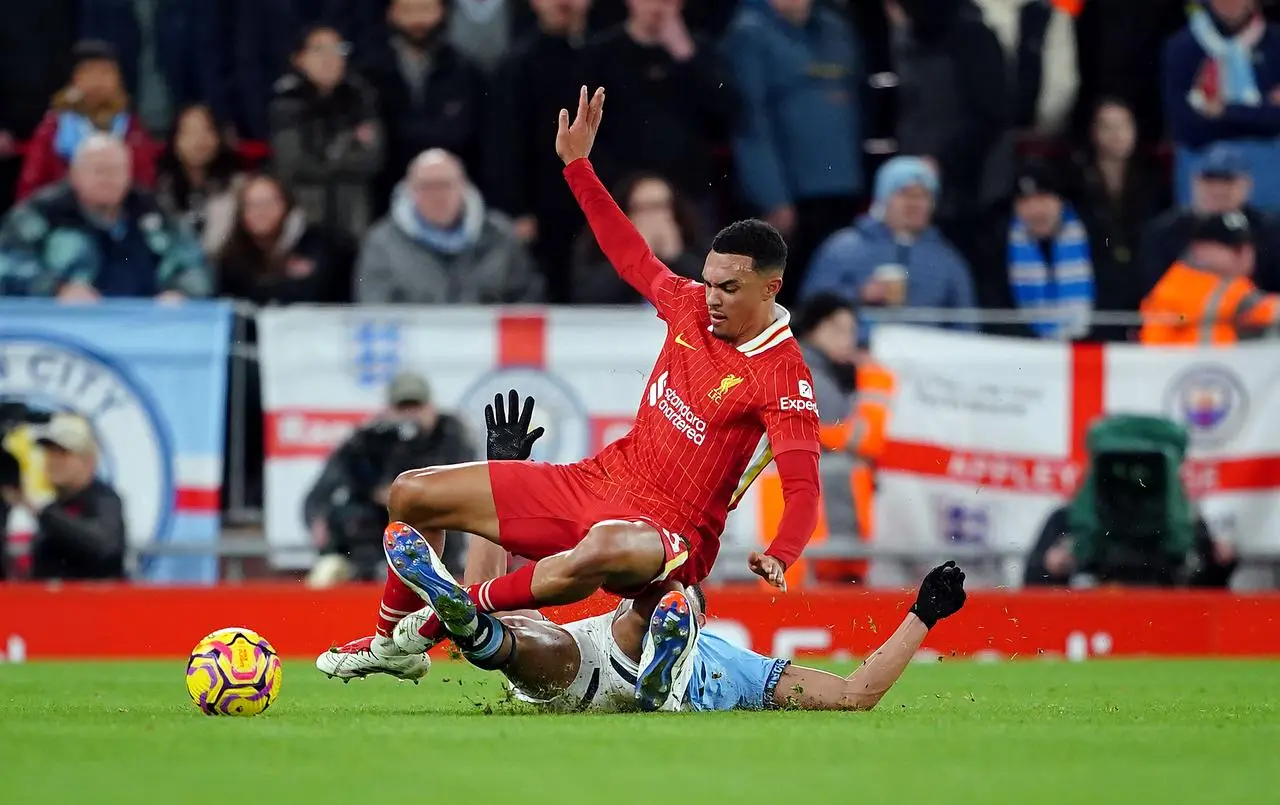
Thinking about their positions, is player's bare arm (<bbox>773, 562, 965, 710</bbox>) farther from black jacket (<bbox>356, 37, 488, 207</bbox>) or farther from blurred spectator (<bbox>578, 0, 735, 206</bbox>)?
black jacket (<bbox>356, 37, 488, 207</bbox>)

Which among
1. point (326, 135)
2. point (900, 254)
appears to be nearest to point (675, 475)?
point (900, 254)

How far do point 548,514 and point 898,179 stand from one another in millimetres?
7102

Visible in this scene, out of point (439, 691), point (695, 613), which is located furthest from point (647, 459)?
point (439, 691)

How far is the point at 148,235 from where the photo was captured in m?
15.3

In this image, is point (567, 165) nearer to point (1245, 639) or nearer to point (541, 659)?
point (541, 659)

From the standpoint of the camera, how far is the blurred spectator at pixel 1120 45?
17.3 metres

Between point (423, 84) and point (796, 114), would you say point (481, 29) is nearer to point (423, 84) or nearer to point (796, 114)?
point (423, 84)

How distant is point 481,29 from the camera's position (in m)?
16.7

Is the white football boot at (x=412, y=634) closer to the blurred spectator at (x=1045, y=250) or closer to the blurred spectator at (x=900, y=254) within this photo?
the blurred spectator at (x=900, y=254)

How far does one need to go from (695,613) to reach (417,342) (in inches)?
241

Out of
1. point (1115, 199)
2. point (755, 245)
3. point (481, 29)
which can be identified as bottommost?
point (755, 245)

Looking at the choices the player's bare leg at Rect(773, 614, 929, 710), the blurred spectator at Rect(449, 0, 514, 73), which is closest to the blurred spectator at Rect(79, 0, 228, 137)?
the blurred spectator at Rect(449, 0, 514, 73)

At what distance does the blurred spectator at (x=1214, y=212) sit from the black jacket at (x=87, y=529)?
24.5 ft

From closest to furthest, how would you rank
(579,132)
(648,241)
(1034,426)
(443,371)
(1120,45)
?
(579,132) < (443,371) < (1034,426) < (648,241) < (1120,45)
